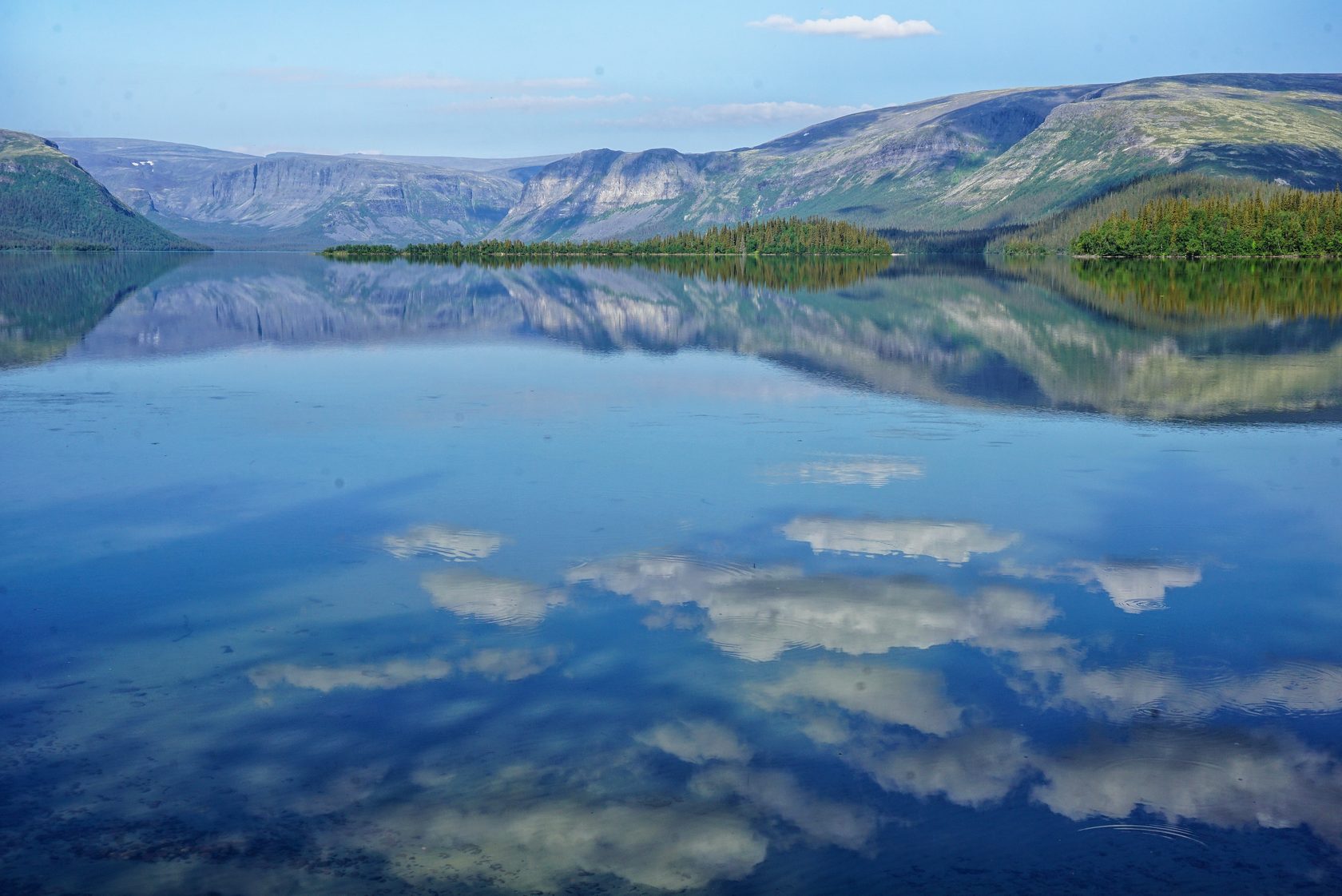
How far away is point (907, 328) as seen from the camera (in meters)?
69.8

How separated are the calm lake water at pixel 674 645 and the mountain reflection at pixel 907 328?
3.36 meters

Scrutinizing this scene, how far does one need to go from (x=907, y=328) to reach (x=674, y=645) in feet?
185

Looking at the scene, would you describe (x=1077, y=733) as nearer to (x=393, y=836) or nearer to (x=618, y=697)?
(x=618, y=697)

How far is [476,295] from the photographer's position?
116 m

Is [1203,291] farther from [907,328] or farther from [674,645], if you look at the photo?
[674,645]

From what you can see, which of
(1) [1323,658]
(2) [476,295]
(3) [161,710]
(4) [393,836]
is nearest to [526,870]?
(4) [393,836]

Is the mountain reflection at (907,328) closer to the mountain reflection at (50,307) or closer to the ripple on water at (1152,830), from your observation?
the mountain reflection at (50,307)

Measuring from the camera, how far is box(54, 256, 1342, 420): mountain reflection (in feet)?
145

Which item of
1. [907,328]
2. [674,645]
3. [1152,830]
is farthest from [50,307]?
[1152,830]

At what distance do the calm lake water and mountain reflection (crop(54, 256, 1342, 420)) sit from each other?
336 centimetres

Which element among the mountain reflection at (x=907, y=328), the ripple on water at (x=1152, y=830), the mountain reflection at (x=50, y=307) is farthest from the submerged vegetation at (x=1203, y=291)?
the mountain reflection at (x=50, y=307)

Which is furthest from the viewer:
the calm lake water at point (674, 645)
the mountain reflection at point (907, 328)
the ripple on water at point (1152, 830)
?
the mountain reflection at point (907, 328)

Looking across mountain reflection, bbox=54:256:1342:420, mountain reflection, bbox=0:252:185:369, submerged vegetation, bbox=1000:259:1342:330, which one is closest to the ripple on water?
mountain reflection, bbox=54:256:1342:420

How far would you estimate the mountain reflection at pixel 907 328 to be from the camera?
4419 centimetres
